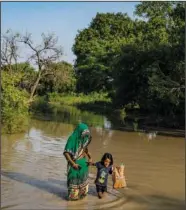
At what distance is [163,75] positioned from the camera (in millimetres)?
21938

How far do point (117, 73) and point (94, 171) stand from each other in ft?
59.2

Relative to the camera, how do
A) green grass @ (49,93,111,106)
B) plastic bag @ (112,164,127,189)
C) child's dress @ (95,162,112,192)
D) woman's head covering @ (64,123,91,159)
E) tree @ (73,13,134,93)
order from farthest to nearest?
green grass @ (49,93,111,106), tree @ (73,13,134,93), plastic bag @ (112,164,127,189), child's dress @ (95,162,112,192), woman's head covering @ (64,123,91,159)

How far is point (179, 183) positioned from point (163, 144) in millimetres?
6570

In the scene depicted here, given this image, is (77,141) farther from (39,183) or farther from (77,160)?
(39,183)

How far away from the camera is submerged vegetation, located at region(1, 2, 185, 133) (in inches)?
806

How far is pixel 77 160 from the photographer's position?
7.05m

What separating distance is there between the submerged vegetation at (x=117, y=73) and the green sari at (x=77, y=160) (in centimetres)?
944

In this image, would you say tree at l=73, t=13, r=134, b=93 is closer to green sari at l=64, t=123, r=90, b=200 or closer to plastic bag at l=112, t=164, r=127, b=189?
plastic bag at l=112, t=164, r=127, b=189

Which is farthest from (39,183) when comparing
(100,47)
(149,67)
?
(100,47)

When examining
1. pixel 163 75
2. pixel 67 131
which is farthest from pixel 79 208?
pixel 163 75

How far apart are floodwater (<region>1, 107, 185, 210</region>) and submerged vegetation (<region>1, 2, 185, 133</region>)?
105 inches

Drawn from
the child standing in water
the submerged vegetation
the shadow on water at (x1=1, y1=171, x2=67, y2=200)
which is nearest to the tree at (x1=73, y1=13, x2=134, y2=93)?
the submerged vegetation

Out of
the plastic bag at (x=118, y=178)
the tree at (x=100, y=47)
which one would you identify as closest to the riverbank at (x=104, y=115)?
the tree at (x=100, y=47)

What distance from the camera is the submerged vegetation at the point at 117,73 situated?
806 inches
